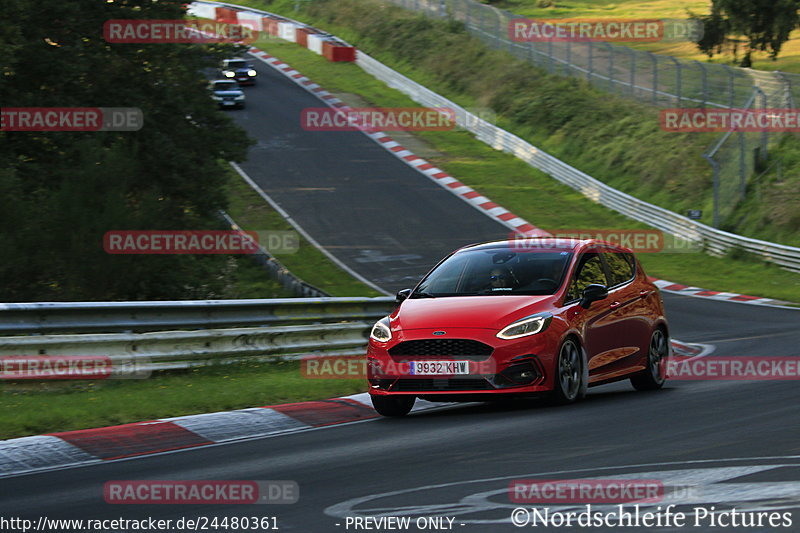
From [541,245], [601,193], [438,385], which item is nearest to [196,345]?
[541,245]

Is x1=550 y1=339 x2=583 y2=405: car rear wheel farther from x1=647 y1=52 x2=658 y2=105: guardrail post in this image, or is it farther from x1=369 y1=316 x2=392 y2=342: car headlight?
x1=647 y1=52 x2=658 y2=105: guardrail post

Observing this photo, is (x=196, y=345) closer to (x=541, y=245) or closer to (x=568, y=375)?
(x=541, y=245)

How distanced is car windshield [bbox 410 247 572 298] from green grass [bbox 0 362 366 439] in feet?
5.27

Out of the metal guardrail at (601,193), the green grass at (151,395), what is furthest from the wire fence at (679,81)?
the green grass at (151,395)

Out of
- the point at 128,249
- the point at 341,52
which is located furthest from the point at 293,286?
the point at 341,52

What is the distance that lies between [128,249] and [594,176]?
25.8 metres

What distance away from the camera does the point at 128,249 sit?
17.5 m

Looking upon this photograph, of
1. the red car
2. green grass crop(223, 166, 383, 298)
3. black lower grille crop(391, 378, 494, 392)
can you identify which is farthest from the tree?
black lower grille crop(391, 378, 494, 392)

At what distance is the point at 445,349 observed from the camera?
401 inches

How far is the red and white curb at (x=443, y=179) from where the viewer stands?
Answer: 3434 centimetres

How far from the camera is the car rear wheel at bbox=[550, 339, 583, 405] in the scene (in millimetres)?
10352

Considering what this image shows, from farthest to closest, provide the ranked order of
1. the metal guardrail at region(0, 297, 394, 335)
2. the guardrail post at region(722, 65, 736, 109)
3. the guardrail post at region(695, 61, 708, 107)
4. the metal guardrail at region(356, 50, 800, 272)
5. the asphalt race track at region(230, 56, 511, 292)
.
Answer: the guardrail post at region(695, 61, 708, 107) < the guardrail post at region(722, 65, 736, 109) < the metal guardrail at region(356, 50, 800, 272) < the asphalt race track at region(230, 56, 511, 292) < the metal guardrail at region(0, 297, 394, 335)

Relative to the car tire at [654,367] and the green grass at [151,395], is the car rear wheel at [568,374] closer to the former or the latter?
the car tire at [654,367]

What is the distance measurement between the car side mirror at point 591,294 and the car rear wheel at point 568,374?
49 centimetres
